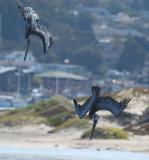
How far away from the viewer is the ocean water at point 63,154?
47.3m

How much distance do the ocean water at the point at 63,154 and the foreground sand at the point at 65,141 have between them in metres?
2.34

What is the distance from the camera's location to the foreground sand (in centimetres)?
5759

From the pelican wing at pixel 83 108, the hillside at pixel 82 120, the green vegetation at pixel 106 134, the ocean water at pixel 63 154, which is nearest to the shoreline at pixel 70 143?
the green vegetation at pixel 106 134

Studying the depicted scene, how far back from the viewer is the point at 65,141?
62.1 meters

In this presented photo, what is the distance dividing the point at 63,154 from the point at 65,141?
11250 mm

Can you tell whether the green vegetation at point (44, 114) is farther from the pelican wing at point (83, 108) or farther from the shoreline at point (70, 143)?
the pelican wing at point (83, 108)

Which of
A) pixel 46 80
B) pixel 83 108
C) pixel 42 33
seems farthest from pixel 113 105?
pixel 46 80

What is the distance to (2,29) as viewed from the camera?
192250mm

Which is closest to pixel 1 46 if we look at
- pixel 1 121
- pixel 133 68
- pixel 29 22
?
pixel 133 68

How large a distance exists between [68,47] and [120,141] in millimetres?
128821

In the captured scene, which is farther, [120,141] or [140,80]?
[140,80]

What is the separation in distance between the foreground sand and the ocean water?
2344 millimetres

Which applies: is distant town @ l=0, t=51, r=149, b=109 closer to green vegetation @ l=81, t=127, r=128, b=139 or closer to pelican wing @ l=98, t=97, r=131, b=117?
green vegetation @ l=81, t=127, r=128, b=139

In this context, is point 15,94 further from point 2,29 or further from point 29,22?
point 29,22
